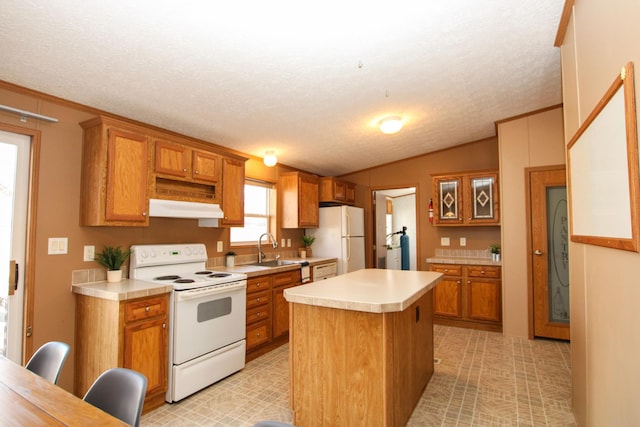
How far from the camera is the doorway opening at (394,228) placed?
6.21 meters

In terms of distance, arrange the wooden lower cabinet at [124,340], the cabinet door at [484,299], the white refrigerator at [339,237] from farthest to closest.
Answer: the white refrigerator at [339,237]
the cabinet door at [484,299]
the wooden lower cabinet at [124,340]

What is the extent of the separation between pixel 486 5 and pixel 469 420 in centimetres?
273

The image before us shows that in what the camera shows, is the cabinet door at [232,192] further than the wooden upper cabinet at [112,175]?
Yes

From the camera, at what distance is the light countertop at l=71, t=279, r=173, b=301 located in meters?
2.37

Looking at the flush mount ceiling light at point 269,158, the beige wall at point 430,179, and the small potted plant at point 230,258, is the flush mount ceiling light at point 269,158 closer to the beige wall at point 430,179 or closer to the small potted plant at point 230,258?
the small potted plant at point 230,258

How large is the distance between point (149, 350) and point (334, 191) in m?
3.54

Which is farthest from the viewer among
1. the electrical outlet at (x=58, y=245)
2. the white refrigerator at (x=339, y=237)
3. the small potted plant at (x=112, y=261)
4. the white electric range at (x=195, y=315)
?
the white refrigerator at (x=339, y=237)

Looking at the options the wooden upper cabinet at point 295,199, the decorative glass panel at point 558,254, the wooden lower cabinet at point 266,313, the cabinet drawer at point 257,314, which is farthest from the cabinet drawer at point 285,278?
the decorative glass panel at point 558,254

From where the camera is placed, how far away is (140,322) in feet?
8.10

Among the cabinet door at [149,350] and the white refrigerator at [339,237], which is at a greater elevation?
the white refrigerator at [339,237]

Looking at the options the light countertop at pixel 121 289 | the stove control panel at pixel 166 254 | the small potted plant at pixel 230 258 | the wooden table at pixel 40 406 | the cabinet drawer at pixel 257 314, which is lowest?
the cabinet drawer at pixel 257 314

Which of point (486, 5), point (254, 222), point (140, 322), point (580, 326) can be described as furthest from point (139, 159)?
point (580, 326)

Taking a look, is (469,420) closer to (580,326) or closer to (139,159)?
(580,326)

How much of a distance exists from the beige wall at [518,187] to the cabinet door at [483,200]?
338 mm
